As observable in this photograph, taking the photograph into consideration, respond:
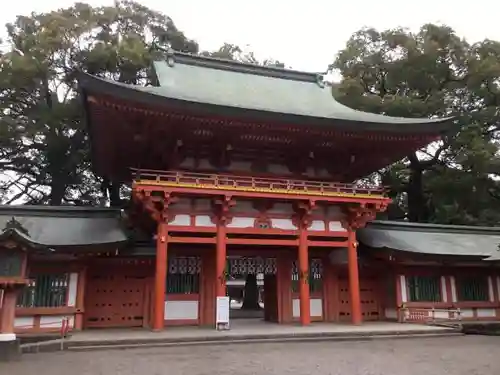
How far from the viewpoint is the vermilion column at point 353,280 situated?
52.4 ft

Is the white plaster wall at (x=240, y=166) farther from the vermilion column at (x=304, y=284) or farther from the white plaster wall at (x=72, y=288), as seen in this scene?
the white plaster wall at (x=72, y=288)

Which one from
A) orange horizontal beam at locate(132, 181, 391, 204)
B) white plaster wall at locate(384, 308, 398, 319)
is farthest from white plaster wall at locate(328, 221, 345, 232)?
white plaster wall at locate(384, 308, 398, 319)

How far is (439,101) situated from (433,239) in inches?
529

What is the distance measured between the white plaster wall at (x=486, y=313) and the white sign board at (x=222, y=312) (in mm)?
11337

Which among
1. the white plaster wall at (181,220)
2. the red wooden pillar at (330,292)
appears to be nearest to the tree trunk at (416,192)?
the red wooden pillar at (330,292)

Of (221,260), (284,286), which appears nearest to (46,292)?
(221,260)

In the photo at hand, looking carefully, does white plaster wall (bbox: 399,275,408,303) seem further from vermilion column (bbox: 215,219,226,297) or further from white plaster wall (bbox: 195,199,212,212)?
A: white plaster wall (bbox: 195,199,212,212)

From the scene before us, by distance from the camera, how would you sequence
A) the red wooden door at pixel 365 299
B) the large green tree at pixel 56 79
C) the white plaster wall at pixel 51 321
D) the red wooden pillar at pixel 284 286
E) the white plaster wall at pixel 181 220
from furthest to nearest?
the large green tree at pixel 56 79
the red wooden door at pixel 365 299
the red wooden pillar at pixel 284 286
the white plaster wall at pixel 181 220
the white plaster wall at pixel 51 321

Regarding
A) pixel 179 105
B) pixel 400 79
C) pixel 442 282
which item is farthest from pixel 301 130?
pixel 400 79

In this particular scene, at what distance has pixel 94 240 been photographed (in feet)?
49.5

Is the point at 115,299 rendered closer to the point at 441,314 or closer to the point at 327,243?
the point at 327,243

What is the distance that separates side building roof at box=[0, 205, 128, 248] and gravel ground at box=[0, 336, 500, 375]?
191 inches

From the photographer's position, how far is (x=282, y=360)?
994 cm

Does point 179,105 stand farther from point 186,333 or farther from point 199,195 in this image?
point 186,333
